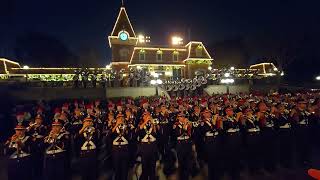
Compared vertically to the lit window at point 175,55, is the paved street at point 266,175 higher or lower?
lower

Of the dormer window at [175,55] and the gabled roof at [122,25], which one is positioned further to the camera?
the dormer window at [175,55]

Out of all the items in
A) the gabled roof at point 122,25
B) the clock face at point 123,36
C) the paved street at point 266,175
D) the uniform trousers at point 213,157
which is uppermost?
the gabled roof at point 122,25

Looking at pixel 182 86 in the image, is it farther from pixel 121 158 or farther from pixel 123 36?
pixel 121 158

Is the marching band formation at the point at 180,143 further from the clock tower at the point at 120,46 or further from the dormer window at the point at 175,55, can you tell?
the dormer window at the point at 175,55

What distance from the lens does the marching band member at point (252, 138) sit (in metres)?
9.81

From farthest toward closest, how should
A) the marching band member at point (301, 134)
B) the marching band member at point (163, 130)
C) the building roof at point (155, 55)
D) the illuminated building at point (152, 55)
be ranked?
the illuminated building at point (152, 55) → the building roof at point (155, 55) → the marching band member at point (163, 130) → the marching band member at point (301, 134)

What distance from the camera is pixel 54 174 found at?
8.05m

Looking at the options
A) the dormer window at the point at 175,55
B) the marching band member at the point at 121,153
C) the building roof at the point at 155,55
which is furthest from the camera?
the dormer window at the point at 175,55

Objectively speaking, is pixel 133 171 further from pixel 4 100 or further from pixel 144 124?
pixel 4 100

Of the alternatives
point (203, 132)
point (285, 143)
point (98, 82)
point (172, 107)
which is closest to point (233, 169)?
point (203, 132)

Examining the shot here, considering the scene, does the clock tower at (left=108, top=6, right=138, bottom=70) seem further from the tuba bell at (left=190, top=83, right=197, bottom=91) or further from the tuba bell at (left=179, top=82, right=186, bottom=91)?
the tuba bell at (left=190, top=83, right=197, bottom=91)

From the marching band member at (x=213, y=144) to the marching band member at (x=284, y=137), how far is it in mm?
2502

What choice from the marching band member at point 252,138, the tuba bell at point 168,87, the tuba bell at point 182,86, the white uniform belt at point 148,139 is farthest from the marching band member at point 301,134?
the tuba bell at point 168,87

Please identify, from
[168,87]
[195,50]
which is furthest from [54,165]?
[195,50]
